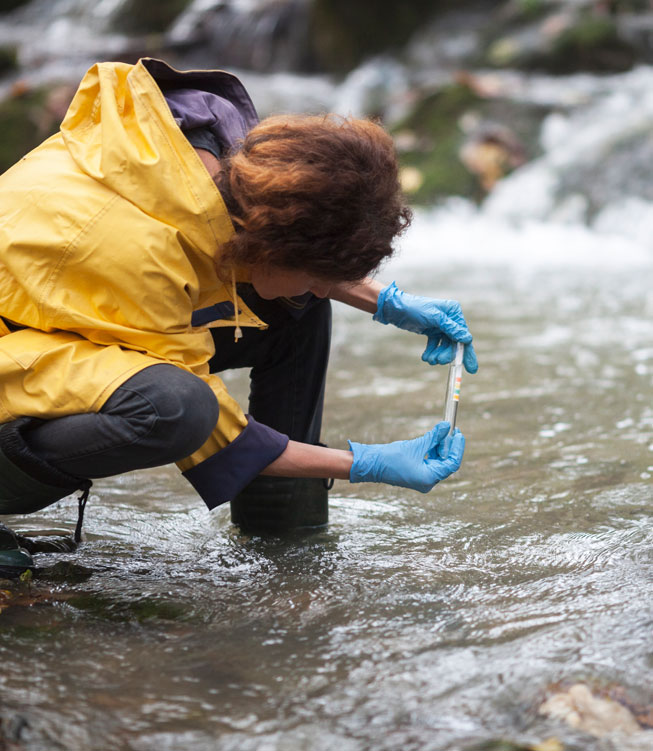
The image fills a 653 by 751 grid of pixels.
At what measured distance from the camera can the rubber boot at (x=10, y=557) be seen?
1.99 meters

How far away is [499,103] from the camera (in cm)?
925

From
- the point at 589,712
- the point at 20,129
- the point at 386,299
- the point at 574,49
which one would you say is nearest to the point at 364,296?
the point at 386,299

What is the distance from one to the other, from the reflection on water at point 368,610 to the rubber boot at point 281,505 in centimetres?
6

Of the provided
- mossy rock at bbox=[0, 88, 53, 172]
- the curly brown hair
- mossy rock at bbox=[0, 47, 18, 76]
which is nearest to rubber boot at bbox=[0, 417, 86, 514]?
the curly brown hair

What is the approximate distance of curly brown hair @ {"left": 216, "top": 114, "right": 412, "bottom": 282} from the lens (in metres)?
1.73

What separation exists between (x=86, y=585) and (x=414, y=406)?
1.62 metres

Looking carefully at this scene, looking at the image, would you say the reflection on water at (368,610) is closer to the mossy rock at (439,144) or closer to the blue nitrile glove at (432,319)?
the blue nitrile glove at (432,319)

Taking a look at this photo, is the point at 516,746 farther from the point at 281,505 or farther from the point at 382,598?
the point at 281,505

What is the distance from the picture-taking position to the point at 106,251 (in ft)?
5.77

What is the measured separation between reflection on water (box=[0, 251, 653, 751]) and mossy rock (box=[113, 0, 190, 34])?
42.0 ft

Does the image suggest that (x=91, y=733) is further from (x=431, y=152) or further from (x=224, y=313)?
(x=431, y=152)

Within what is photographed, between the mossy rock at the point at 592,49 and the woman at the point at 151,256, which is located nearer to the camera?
the woman at the point at 151,256

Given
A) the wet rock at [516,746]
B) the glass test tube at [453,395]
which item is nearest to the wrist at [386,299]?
the glass test tube at [453,395]

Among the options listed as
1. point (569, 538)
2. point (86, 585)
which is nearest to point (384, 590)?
point (569, 538)
